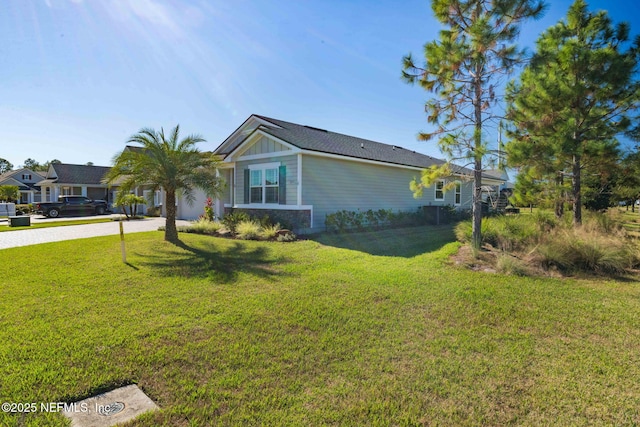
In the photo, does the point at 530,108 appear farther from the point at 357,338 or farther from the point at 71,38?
the point at 71,38

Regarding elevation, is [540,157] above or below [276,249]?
above

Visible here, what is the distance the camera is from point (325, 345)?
11.9 feet

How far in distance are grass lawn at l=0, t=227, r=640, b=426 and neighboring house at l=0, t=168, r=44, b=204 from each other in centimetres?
5178

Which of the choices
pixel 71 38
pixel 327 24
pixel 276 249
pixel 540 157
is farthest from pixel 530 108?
pixel 71 38

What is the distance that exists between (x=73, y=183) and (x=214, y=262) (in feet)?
107

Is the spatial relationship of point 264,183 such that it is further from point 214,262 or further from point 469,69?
point 469,69

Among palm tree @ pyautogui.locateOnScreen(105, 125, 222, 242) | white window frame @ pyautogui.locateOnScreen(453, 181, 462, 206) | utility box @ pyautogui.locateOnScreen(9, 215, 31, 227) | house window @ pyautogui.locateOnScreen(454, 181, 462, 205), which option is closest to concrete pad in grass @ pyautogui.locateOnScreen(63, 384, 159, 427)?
palm tree @ pyautogui.locateOnScreen(105, 125, 222, 242)

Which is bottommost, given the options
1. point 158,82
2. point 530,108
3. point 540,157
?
point 540,157

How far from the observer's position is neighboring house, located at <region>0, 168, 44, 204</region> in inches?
1784

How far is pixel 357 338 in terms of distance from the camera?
151 inches

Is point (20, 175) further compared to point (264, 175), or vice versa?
point (20, 175)

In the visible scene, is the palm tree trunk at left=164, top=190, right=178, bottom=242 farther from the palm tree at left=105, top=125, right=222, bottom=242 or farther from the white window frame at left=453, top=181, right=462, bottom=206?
the white window frame at left=453, top=181, right=462, bottom=206

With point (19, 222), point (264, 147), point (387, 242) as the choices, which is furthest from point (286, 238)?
point (19, 222)

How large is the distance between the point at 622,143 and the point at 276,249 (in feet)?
37.9
